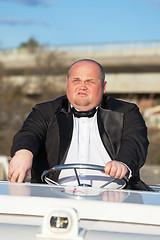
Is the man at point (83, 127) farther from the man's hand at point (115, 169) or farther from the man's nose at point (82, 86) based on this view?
the man's hand at point (115, 169)

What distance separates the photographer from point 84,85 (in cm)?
307

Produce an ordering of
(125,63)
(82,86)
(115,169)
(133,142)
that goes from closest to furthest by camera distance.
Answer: (115,169), (133,142), (82,86), (125,63)

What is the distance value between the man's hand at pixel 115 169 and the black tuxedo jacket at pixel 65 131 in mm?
386

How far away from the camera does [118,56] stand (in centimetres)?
2627

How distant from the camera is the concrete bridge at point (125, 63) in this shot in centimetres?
2553

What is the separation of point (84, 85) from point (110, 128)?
0.36 metres

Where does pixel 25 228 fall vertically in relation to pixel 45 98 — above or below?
below

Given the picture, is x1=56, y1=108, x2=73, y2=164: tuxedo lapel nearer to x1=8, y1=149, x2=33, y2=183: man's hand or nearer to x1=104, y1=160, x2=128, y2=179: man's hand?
x1=8, y1=149, x2=33, y2=183: man's hand

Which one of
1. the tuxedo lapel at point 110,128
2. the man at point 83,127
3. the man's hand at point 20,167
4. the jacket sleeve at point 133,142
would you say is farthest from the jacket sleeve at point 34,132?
the jacket sleeve at point 133,142

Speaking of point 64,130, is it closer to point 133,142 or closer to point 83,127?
point 83,127

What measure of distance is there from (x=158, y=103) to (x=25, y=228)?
29.3m

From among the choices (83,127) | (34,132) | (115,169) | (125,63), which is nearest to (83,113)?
(83,127)

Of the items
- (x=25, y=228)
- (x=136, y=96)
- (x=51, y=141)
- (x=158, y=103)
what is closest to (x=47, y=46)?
(x=136, y=96)

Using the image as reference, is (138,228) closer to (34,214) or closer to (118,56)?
(34,214)
